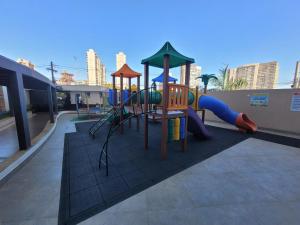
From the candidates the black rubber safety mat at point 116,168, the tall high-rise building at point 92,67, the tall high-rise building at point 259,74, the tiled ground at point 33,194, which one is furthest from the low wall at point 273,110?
the tall high-rise building at point 92,67

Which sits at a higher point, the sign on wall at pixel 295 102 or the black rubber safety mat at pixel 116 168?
the sign on wall at pixel 295 102

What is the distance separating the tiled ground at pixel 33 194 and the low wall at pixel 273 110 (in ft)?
26.8

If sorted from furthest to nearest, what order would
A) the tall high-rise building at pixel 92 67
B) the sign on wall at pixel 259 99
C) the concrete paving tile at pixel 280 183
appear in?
the tall high-rise building at pixel 92 67, the sign on wall at pixel 259 99, the concrete paving tile at pixel 280 183

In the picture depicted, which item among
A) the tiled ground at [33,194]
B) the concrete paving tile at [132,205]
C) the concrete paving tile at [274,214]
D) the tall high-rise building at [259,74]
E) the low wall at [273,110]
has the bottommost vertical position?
the tiled ground at [33,194]

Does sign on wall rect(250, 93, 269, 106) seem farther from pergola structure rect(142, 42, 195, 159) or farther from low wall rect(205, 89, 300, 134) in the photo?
pergola structure rect(142, 42, 195, 159)

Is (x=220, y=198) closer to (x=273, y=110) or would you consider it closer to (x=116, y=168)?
(x=116, y=168)

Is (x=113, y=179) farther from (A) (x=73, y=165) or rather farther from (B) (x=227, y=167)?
(B) (x=227, y=167)

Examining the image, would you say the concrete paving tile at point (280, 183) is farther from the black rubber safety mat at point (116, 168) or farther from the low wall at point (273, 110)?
the low wall at point (273, 110)

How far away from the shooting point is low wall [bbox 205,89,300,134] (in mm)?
5441

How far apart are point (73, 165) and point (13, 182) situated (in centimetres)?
Answer: 97

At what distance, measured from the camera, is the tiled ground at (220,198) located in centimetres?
164

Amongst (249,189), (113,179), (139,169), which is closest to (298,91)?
(249,189)

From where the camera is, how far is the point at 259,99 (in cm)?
629

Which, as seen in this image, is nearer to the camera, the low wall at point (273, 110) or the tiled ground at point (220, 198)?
the tiled ground at point (220, 198)
